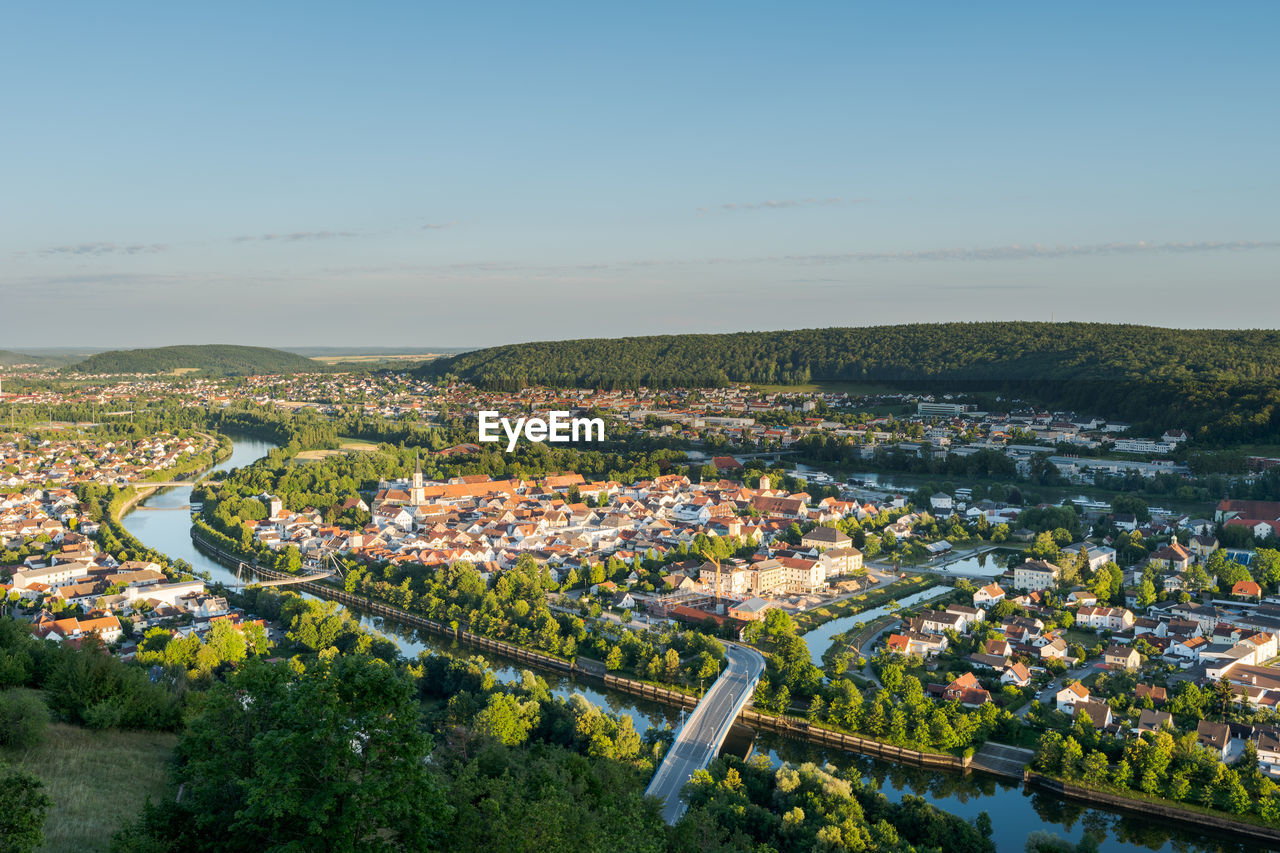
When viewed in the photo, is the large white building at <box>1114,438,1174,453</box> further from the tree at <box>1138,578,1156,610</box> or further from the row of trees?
the row of trees

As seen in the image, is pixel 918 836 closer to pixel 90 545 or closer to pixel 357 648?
pixel 357 648

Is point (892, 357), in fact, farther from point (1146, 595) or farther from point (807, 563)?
point (1146, 595)

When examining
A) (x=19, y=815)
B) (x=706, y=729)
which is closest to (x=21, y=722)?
(x=19, y=815)

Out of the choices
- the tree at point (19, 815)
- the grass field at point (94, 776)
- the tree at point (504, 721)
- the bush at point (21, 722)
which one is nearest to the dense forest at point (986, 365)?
the tree at point (504, 721)

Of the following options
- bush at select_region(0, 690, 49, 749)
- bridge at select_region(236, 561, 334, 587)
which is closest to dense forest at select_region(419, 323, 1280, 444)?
bridge at select_region(236, 561, 334, 587)

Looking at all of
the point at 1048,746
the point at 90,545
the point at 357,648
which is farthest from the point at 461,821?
the point at 90,545
